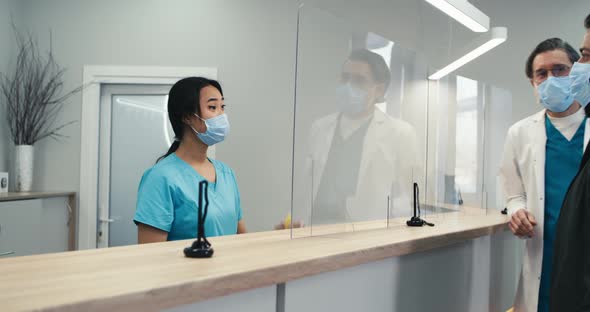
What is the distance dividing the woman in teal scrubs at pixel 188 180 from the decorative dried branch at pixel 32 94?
2545 millimetres

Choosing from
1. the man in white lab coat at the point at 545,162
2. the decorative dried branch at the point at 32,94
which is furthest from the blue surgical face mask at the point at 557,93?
the decorative dried branch at the point at 32,94

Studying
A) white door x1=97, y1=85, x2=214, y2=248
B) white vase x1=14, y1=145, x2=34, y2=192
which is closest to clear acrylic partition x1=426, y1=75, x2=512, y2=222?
white door x1=97, y1=85, x2=214, y2=248

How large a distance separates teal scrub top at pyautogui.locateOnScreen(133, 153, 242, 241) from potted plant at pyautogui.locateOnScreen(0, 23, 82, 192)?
2689 millimetres

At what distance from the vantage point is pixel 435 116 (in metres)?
2.18

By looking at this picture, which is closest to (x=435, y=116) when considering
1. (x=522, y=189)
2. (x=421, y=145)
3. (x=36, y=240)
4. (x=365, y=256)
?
(x=421, y=145)

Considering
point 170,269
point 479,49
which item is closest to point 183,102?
point 170,269

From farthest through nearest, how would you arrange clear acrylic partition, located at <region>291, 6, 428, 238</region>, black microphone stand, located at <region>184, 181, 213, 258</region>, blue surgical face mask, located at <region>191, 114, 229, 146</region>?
blue surgical face mask, located at <region>191, 114, 229, 146</region> < clear acrylic partition, located at <region>291, 6, 428, 238</region> < black microphone stand, located at <region>184, 181, 213, 258</region>

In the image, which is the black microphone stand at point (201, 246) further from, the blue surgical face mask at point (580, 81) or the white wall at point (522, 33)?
the white wall at point (522, 33)

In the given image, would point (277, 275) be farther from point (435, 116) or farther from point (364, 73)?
point (435, 116)

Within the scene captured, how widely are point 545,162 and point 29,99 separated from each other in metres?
3.82

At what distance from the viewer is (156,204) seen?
1.69 metres

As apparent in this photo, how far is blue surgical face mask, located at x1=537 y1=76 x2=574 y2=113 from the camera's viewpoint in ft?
6.57

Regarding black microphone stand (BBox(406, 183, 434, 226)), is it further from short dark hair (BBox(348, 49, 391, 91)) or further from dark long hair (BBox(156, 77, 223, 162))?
dark long hair (BBox(156, 77, 223, 162))

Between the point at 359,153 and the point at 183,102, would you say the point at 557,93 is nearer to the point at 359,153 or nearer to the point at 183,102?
the point at 359,153
